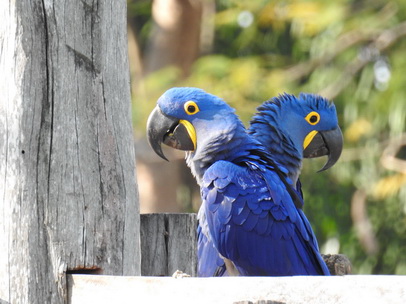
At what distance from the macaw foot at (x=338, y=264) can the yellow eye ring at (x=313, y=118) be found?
2.69ft

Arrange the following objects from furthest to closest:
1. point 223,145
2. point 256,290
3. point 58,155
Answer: point 223,145 < point 58,155 < point 256,290

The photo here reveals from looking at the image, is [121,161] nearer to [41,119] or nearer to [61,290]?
[41,119]

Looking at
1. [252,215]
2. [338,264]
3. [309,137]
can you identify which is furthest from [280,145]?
[338,264]

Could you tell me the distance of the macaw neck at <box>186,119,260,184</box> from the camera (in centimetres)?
329

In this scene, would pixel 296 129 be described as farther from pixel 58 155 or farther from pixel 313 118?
pixel 58 155

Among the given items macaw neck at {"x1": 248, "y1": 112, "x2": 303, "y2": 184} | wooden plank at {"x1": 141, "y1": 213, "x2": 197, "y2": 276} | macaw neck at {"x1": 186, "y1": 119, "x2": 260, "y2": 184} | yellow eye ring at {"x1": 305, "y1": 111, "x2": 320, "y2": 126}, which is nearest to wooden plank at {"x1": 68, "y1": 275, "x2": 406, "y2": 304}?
wooden plank at {"x1": 141, "y1": 213, "x2": 197, "y2": 276}

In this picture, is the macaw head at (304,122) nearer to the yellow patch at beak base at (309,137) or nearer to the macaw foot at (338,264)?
the yellow patch at beak base at (309,137)

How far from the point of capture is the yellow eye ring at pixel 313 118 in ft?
12.3

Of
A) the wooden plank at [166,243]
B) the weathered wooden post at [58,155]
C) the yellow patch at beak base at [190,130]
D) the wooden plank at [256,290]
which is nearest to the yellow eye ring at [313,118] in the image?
the yellow patch at beak base at [190,130]

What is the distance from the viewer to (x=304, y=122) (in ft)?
12.3

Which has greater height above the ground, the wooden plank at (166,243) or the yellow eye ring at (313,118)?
the yellow eye ring at (313,118)

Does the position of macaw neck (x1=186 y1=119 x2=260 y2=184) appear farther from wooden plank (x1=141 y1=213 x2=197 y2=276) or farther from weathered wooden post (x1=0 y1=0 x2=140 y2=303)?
weathered wooden post (x1=0 y1=0 x2=140 y2=303)

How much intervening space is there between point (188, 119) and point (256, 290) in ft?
6.06

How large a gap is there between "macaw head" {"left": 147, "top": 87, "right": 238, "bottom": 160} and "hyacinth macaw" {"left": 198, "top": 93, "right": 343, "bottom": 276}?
30cm
